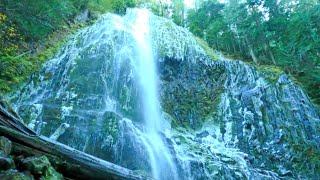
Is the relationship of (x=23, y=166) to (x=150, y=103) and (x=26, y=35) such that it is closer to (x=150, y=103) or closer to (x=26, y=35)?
(x=150, y=103)

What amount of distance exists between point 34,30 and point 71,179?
Result: 12038mm

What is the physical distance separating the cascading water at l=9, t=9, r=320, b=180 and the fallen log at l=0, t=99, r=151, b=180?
572 centimetres

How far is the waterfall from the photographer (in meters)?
9.63

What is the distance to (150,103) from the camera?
13.5 meters

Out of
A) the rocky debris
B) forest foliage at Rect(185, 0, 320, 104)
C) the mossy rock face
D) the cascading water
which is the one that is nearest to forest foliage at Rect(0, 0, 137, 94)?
the cascading water

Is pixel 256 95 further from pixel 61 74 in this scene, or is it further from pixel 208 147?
pixel 61 74

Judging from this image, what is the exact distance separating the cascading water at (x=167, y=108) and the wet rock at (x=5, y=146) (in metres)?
6.34

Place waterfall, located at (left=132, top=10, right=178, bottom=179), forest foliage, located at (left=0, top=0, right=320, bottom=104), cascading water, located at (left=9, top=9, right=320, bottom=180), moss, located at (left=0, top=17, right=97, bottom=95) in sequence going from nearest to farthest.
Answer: waterfall, located at (left=132, top=10, right=178, bottom=179) < cascading water, located at (left=9, top=9, right=320, bottom=180) < forest foliage, located at (left=0, top=0, right=320, bottom=104) < moss, located at (left=0, top=17, right=97, bottom=95)

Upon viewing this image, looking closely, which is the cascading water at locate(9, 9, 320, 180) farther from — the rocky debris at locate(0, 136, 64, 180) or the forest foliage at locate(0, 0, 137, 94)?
the rocky debris at locate(0, 136, 64, 180)

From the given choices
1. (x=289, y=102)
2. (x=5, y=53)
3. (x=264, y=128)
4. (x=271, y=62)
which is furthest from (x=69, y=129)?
(x=271, y=62)

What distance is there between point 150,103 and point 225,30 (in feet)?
43.1

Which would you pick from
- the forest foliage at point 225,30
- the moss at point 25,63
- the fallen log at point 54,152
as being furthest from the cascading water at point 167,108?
the fallen log at point 54,152

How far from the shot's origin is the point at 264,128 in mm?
12828

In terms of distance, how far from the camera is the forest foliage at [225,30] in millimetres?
11880
